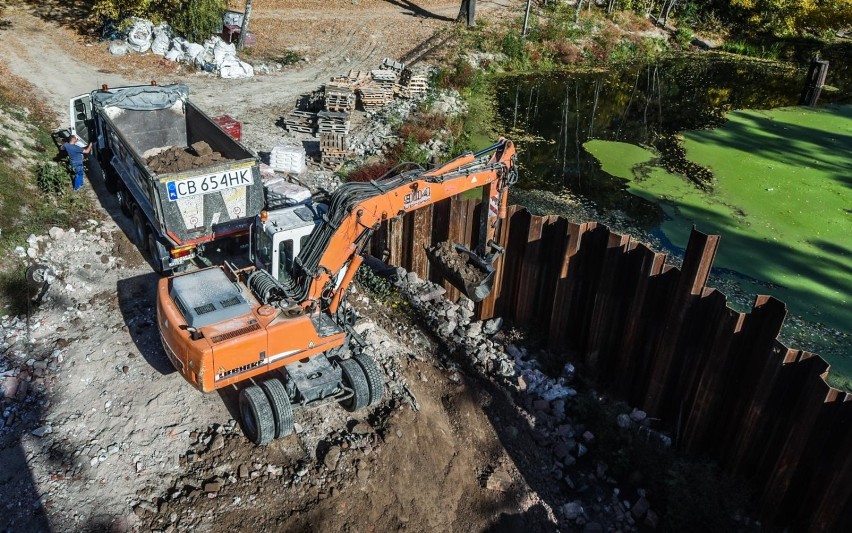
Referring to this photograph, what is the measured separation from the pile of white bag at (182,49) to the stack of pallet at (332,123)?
8.02 m

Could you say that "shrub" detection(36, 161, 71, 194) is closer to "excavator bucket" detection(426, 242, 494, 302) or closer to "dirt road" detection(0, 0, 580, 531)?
"dirt road" detection(0, 0, 580, 531)

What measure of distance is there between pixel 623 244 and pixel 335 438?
597 centimetres

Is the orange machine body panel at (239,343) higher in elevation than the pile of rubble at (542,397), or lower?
higher

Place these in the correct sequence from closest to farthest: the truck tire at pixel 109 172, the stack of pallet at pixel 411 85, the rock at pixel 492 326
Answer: the rock at pixel 492 326 → the truck tire at pixel 109 172 → the stack of pallet at pixel 411 85

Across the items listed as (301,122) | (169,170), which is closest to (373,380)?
(169,170)

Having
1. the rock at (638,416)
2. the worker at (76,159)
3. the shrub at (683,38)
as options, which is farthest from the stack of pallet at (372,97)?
the shrub at (683,38)

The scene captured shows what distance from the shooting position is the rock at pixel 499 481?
33.8ft

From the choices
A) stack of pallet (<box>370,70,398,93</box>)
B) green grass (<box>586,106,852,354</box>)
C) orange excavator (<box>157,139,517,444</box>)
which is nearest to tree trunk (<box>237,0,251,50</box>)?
stack of pallet (<box>370,70,398,93</box>)

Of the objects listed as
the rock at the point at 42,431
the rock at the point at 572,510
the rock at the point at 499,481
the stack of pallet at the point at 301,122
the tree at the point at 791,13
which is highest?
the tree at the point at 791,13

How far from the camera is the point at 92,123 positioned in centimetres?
1778

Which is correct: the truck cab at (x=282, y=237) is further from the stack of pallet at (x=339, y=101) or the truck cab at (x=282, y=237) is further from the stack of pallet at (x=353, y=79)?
the stack of pallet at (x=353, y=79)

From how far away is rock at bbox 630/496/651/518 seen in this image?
10359 mm

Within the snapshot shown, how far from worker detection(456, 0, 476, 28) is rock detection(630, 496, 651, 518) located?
1278 inches

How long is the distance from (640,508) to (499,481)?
2253 millimetres
